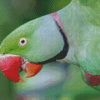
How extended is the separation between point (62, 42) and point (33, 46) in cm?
13

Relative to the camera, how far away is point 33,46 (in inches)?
33.7

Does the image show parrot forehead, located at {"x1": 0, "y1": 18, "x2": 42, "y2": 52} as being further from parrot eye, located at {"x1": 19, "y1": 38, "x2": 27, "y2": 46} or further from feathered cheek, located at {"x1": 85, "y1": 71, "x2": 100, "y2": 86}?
feathered cheek, located at {"x1": 85, "y1": 71, "x2": 100, "y2": 86}

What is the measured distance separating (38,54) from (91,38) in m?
0.24

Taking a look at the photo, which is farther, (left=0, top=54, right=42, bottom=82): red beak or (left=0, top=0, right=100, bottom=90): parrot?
(left=0, top=54, right=42, bottom=82): red beak

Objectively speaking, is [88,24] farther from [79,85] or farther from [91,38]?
[79,85]

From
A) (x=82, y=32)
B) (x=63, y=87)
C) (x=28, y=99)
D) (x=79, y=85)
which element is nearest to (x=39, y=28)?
(x=82, y=32)

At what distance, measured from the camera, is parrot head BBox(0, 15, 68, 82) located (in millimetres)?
840

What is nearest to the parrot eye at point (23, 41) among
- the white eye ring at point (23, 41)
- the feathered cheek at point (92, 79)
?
the white eye ring at point (23, 41)

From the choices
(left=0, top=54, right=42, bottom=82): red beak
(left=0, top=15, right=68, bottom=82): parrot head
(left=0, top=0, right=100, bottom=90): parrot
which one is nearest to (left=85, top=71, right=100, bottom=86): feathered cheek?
(left=0, top=0, right=100, bottom=90): parrot

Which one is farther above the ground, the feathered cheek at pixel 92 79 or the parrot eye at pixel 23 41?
the parrot eye at pixel 23 41

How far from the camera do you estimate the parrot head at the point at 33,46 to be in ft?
2.76

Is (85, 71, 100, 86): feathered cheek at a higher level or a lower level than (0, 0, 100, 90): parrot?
lower

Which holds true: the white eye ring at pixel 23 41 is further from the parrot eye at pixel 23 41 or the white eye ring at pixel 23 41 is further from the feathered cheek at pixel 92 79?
the feathered cheek at pixel 92 79

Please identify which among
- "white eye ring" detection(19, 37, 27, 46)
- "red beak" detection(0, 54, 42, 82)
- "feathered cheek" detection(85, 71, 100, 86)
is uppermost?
"white eye ring" detection(19, 37, 27, 46)
